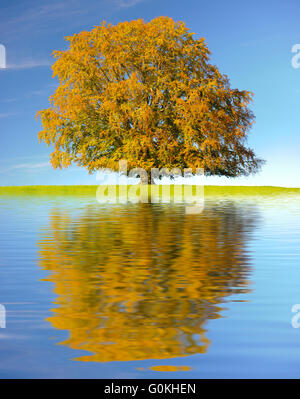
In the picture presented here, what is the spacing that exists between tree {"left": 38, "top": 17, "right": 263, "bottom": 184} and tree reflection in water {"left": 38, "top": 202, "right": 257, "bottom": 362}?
2829 cm

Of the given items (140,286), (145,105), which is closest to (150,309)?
(140,286)

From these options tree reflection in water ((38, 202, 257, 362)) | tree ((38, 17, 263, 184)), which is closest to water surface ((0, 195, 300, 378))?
tree reflection in water ((38, 202, 257, 362))

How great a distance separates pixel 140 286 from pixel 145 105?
1358 inches

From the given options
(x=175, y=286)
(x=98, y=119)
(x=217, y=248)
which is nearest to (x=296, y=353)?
(x=175, y=286)

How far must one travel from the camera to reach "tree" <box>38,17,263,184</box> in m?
41.1

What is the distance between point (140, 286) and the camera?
6633mm

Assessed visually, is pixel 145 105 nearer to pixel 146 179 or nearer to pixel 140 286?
pixel 146 179

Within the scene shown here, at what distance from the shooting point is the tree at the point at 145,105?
41.1 metres

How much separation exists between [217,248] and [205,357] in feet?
20.9

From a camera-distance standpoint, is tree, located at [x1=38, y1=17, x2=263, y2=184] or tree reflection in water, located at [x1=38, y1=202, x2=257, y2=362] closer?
tree reflection in water, located at [x1=38, y1=202, x2=257, y2=362]

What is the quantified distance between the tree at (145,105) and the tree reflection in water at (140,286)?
28294 mm

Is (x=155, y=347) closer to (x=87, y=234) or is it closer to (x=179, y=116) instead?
(x=87, y=234)

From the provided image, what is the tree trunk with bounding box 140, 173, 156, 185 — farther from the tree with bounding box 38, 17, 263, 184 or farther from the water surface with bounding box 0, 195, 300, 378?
the water surface with bounding box 0, 195, 300, 378
